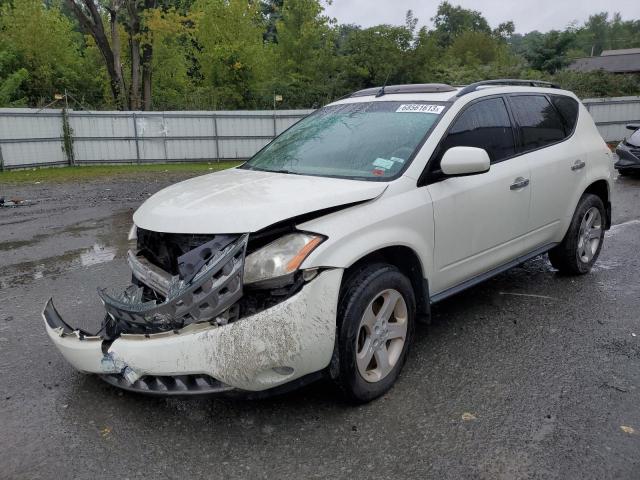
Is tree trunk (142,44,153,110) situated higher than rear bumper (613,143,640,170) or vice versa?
tree trunk (142,44,153,110)

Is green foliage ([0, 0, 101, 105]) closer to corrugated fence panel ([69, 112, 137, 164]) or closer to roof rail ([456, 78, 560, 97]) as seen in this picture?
corrugated fence panel ([69, 112, 137, 164])

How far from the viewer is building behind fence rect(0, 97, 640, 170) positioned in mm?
16859

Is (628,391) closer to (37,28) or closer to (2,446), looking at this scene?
(2,446)

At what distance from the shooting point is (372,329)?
3.18 m

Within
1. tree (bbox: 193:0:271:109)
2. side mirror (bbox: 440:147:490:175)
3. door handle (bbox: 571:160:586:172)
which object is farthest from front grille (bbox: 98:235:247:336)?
tree (bbox: 193:0:271:109)

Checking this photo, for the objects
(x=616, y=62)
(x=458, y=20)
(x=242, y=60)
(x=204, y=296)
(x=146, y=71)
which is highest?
(x=458, y=20)

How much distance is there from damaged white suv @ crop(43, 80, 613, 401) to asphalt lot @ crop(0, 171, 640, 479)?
0.97 feet

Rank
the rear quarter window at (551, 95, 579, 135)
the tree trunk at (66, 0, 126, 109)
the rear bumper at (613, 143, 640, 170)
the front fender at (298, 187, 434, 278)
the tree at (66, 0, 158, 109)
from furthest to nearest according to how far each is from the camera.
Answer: the tree at (66, 0, 158, 109), the tree trunk at (66, 0, 126, 109), the rear bumper at (613, 143, 640, 170), the rear quarter window at (551, 95, 579, 135), the front fender at (298, 187, 434, 278)

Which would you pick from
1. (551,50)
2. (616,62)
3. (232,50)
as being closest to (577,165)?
(232,50)

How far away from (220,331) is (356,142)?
1868mm

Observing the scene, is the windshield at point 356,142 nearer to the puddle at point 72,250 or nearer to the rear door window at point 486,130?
the rear door window at point 486,130

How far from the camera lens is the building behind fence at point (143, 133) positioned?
16.9 m

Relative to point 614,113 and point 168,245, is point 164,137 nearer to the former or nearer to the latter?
point 168,245

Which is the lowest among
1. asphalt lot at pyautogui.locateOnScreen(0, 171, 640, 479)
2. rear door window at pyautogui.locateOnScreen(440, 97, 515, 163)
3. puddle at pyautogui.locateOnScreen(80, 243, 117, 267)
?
asphalt lot at pyautogui.locateOnScreen(0, 171, 640, 479)
